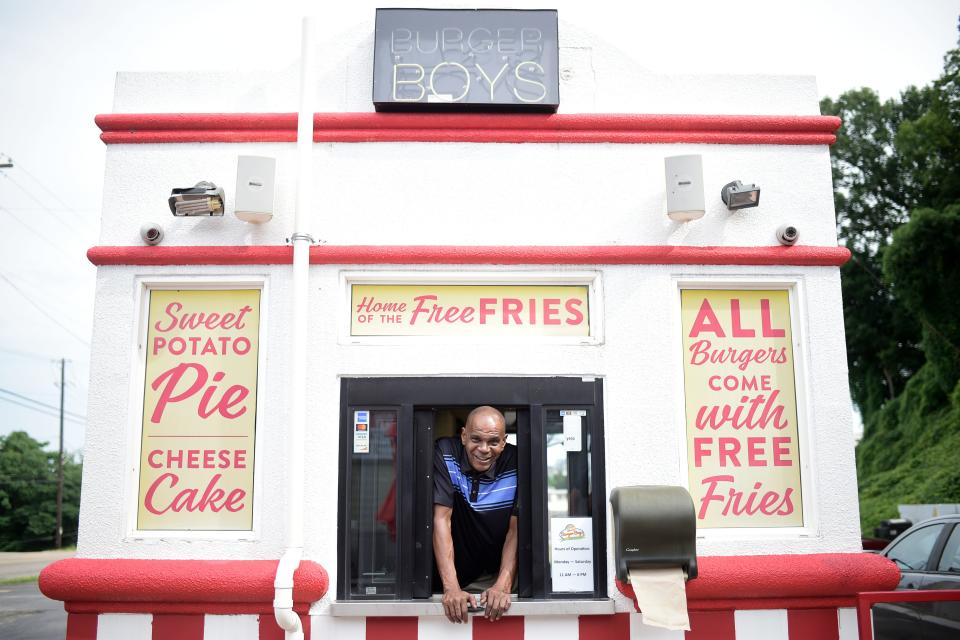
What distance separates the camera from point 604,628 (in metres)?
4.55

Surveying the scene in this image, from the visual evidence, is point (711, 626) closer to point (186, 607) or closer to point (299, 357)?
point (299, 357)

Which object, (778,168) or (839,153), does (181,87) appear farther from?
(839,153)

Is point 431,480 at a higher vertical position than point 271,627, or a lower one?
higher

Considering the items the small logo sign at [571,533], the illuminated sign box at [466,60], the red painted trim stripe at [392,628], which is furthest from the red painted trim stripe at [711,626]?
the illuminated sign box at [466,60]

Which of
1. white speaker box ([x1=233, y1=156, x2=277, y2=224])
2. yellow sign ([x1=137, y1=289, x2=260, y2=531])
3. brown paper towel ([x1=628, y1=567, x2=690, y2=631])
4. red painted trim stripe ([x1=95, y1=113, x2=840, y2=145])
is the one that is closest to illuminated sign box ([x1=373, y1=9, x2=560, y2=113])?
red painted trim stripe ([x1=95, y1=113, x2=840, y2=145])

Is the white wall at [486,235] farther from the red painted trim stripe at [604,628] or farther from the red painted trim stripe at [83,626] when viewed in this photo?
the red painted trim stripe at [604,628]

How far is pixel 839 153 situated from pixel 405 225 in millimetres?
33939

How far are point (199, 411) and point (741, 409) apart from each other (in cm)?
330

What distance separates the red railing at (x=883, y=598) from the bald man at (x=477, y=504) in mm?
1928

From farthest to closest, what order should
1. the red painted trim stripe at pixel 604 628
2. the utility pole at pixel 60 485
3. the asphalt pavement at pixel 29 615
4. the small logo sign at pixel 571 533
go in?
1. the utility pole at pixel 60 485
2. the asphalt pavement at pixel 29 615
3. the small logo sign at pixel 571 533
4. the red painted trim stripe at pixel 604 628

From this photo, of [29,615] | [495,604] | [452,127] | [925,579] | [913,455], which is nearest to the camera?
[495,604]

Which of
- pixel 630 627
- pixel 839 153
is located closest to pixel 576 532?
pixel 630 627

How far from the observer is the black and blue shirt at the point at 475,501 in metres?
4.93

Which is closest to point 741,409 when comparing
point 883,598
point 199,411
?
point 883,598
